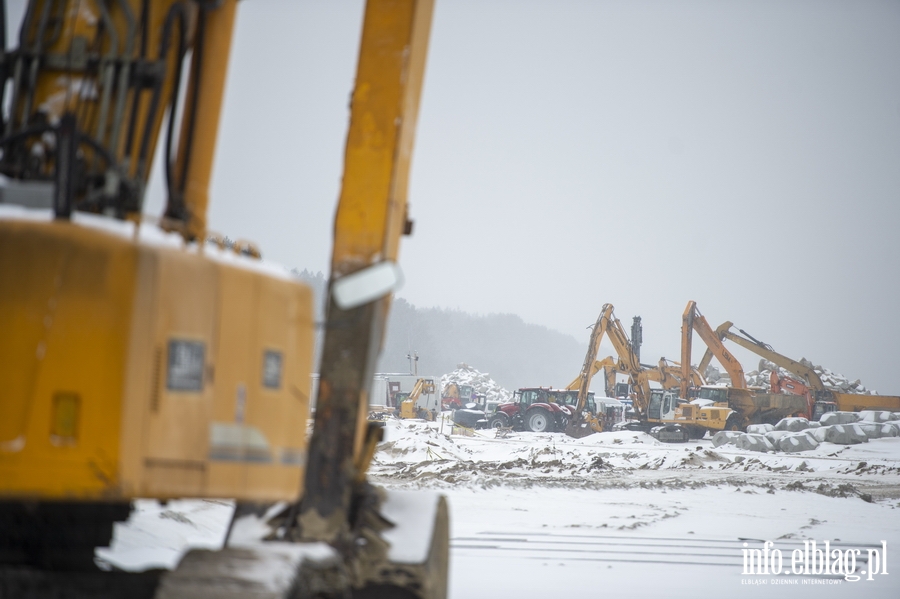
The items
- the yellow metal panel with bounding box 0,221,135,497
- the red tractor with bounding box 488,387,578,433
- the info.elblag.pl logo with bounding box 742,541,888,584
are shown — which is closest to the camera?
the yellow metal panel with bounding box 0,221,135,497

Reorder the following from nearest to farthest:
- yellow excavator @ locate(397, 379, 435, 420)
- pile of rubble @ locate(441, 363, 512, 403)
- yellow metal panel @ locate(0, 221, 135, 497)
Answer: yellow metal panel @ locate(0, 221, 135, 497)
yellow excavator @ locate(397, 379, 435, 420)
pile of rubble @ locate(441, 363, 512, 403)

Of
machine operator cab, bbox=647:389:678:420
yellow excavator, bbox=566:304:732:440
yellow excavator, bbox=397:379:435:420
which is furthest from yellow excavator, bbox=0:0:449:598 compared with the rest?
yellow excavator, bbox=397:379:435:420

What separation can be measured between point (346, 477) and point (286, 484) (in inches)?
37.6

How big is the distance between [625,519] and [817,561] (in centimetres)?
334

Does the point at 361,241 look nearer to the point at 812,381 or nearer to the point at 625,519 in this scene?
the point at 625,519

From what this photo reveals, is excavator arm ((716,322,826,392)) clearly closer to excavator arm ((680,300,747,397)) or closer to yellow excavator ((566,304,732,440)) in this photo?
excavator arm ((680,300,747,397))

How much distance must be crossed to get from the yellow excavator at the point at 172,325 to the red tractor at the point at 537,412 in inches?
1214

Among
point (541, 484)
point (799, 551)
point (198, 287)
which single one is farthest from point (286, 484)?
point (541, 484)

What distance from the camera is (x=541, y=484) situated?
16.8m

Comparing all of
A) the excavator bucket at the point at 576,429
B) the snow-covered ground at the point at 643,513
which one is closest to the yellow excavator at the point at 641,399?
the excavator bucket at the point at 576,429

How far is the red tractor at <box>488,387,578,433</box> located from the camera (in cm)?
3394

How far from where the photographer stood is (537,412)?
112ft

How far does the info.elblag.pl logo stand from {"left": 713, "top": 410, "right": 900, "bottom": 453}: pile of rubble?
18.6 meters

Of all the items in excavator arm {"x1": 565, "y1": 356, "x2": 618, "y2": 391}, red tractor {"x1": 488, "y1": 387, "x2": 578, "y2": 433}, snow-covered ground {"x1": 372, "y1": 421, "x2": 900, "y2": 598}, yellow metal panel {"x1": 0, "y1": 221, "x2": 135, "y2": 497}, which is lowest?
snow-covered ground {"x1": 372, "y1": 421, "x2": 900, "y2": 598}
